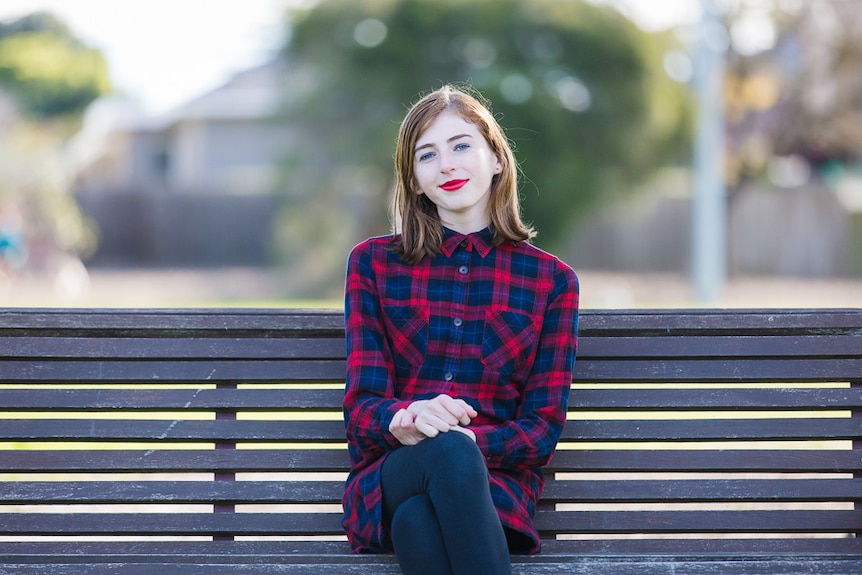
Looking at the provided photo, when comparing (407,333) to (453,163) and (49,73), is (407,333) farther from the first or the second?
(49,73)

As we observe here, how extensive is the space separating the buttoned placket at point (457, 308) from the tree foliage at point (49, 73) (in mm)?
57607

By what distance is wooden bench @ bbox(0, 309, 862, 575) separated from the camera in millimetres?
3193

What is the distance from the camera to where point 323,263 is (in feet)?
69.3

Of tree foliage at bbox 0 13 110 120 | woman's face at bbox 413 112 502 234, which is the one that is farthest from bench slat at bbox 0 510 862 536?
tree foliage at bbox 0 13 110 120

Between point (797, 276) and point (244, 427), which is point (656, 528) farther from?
point (797, 276)

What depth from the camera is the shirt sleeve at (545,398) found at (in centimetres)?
290

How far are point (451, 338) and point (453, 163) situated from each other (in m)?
0.50

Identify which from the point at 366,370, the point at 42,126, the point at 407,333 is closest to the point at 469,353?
the point at 407,333

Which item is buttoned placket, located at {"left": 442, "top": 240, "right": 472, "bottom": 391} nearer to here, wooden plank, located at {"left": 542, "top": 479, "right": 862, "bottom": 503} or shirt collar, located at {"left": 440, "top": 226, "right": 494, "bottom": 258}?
shirt collar, located at {"left": 440, "top": 226, "right": 494, "bottom": 258}

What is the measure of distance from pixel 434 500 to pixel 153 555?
2.86 ft

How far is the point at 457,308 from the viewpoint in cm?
305

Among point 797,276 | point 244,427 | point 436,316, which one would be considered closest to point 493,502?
point 436,316

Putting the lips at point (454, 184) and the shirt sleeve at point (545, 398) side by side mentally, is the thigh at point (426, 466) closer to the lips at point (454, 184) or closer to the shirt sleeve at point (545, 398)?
the shirt sleeve at point (545, 398)

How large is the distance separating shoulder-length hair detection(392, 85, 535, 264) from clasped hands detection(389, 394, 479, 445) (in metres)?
0.50
